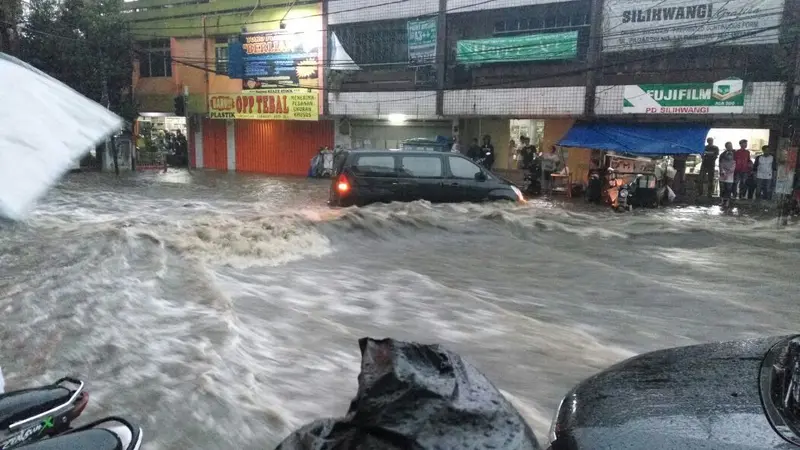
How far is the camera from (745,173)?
1503 centimetres

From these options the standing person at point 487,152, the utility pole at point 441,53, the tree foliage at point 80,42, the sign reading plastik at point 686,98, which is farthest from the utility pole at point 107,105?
the sign reading plastik at point 686,98

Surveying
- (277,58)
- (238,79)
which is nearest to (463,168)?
(277,58)

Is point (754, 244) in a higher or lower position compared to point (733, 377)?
lower

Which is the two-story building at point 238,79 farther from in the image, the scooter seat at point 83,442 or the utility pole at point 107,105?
the scooter seat at point 83,442

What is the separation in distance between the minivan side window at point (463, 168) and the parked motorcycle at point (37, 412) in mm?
9208

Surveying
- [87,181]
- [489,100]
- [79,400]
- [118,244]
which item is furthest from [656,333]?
[87,181]

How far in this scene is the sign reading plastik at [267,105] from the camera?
21.9 m

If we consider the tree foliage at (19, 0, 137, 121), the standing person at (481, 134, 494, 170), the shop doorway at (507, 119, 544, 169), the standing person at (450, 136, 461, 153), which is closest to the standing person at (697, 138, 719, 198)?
the shop doorway at (507, 119, 544, 169)

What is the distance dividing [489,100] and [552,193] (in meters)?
3.40

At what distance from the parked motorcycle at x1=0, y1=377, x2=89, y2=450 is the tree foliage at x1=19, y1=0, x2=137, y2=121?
23.3m

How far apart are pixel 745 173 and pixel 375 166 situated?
9.64m

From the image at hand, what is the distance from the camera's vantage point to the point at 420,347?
2.29 meters

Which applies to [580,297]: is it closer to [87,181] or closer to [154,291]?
[154,291]

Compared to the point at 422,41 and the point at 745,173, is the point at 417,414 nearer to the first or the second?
the point at 745,173
